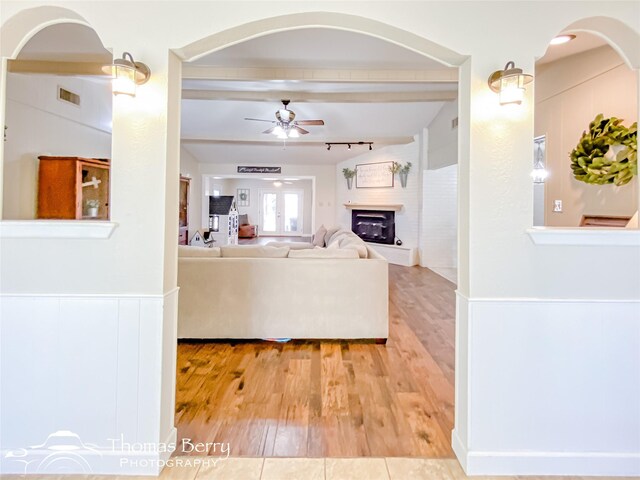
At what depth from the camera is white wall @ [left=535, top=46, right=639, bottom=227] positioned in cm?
280

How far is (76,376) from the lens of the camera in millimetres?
1678

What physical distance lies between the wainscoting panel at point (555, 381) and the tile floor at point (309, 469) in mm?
142

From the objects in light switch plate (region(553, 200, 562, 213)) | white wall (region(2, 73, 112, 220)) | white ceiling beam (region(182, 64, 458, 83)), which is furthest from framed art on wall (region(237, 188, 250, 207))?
light switch plate (region(553, 200, 562, 213))

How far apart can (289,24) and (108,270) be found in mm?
1516

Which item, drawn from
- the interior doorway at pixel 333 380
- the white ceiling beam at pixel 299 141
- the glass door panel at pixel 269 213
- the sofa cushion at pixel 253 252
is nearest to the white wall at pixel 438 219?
the white ceiling beam at pixel 299 141

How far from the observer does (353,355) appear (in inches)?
120

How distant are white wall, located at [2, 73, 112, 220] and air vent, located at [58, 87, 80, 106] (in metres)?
0.05

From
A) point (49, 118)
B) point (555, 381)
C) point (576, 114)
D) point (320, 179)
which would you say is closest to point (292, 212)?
point (320, 179)

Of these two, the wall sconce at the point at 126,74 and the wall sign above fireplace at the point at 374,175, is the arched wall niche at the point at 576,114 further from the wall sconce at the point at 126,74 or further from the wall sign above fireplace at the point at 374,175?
the wall sign above fireplace at the point at 374,175

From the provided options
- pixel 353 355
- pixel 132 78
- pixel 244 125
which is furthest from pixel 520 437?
pixel 244 125

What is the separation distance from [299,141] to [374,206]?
2400mm

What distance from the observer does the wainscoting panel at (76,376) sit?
65.6 inches

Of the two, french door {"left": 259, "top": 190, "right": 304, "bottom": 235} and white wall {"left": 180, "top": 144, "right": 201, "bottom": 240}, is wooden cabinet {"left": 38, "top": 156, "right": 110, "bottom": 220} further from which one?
french door {"left": 259, "top": 190, "right": 304, "bottom": 235}

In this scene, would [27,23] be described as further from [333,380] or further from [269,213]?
[269,213]
